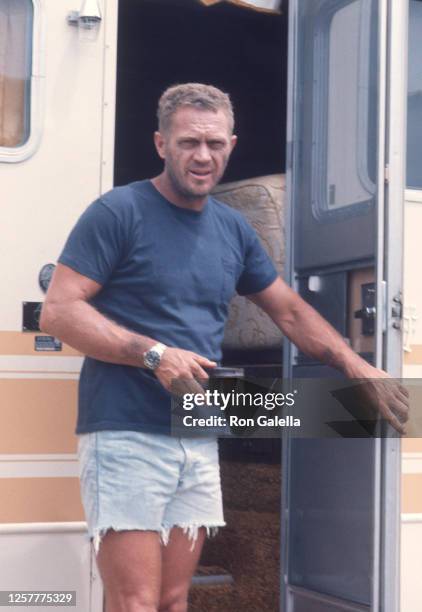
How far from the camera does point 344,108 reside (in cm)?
407

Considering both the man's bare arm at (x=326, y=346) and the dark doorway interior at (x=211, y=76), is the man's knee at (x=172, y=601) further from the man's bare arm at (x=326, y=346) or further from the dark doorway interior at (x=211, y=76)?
the dark doorway interior at (x=211, y=76)

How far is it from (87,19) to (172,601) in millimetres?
1895

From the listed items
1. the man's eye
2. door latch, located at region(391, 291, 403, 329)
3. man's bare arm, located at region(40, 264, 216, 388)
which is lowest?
man's bare arm, located at region(40, 264, 216, 388)

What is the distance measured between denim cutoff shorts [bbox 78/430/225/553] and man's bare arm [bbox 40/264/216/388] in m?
0.23

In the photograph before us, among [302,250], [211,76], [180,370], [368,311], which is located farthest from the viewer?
[211,76]

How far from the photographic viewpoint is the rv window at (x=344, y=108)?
3.96 m

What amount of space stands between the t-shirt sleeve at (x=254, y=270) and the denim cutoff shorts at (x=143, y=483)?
0.62 metres

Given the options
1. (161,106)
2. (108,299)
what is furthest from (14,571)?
(161,106)

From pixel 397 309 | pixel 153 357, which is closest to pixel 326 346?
pixel 397 309

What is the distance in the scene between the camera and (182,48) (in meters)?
5.67

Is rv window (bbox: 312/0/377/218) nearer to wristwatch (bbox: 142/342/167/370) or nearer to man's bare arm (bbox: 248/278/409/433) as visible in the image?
man's bare arm (bbox: 248/278/409/433)

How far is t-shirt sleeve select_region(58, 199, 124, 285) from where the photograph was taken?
3275 mm

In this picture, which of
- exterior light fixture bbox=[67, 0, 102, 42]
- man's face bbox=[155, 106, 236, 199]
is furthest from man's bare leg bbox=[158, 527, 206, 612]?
exterior light fixture bbox=[67, 0, 102, 42]

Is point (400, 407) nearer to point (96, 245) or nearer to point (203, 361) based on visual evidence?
point (203, 361)
